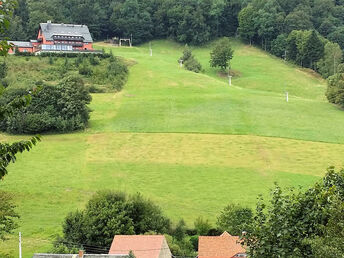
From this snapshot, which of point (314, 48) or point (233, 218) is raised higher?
point (314, 48)

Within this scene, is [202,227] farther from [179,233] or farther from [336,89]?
[336,89]

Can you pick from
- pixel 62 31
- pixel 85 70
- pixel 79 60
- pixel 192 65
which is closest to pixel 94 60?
pixel 79 60

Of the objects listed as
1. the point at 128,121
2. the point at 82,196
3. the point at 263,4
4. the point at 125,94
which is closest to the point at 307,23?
the point at 263,4

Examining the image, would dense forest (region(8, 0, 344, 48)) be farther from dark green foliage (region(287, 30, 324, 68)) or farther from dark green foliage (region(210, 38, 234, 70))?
dark green foliage (region(210, 38, 234, 70))

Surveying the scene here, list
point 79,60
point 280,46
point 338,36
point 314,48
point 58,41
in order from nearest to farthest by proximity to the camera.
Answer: point 79,60 < point 58,41 < point 314,48 < point 280,46 < point 338,36

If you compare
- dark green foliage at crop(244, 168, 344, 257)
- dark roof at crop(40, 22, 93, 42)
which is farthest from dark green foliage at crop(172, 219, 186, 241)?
dark roof at crop(40, 22, 93, 42)

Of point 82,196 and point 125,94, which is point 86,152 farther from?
point 125,94

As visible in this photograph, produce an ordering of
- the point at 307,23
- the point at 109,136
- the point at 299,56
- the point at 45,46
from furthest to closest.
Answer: the point at 307,23 → the point at 299,56 → the point at 45,46 → the point at 109,136

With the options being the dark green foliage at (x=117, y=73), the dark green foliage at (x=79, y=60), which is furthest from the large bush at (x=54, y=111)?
the dark green foliage at (x=79, y=60)
